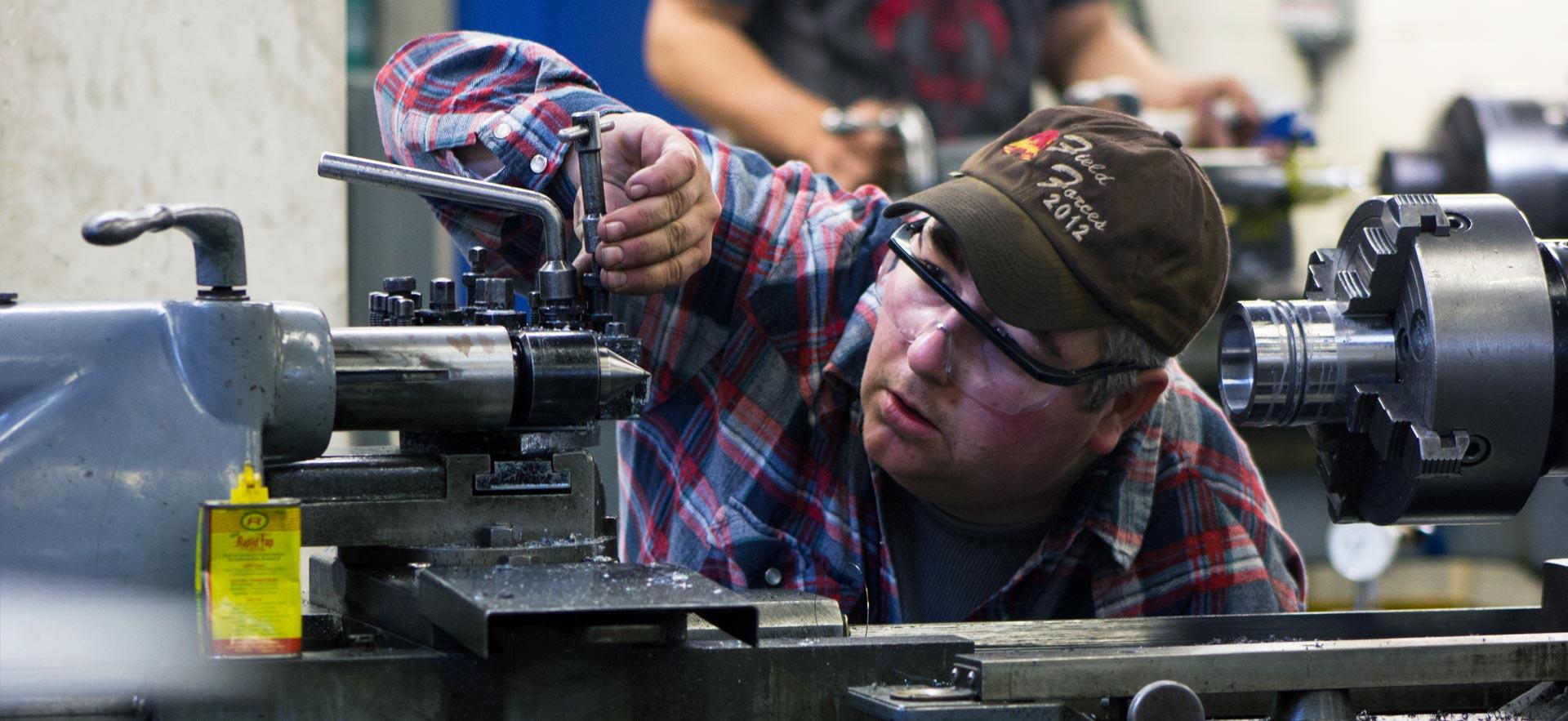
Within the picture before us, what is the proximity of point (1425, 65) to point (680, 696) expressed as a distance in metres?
4.61

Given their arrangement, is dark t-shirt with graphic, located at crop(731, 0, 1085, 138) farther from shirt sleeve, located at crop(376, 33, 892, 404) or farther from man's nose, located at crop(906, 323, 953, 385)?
man's nose, located at crop(906, 323, 953, 385)

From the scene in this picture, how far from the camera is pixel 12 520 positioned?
32.8 inches

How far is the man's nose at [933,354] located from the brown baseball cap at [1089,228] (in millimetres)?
60

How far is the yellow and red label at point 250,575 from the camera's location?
814mm

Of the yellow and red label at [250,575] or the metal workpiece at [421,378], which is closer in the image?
the yellow and red label at [250,575]

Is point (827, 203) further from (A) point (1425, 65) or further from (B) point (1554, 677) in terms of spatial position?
(A) point (1425, 65)

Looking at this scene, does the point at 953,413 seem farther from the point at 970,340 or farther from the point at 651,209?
the point at 651,209

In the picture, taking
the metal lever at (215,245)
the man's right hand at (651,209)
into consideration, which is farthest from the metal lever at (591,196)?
the metal lever at (215,245)

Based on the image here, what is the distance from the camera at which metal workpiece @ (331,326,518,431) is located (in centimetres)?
93

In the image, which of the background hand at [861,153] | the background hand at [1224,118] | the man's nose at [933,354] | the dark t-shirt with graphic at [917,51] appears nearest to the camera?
the man's nose at [933,354]

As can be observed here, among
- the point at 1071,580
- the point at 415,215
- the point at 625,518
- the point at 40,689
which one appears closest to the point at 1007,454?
the point at 1071,580

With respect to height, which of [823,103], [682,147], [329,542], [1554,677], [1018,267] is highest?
[823,103]

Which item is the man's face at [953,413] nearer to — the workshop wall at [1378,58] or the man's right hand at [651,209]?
the man's right hand at [651,209]

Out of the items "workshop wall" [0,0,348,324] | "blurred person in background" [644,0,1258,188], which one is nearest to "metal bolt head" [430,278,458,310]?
"workshop wall" [0,0,348,324]
